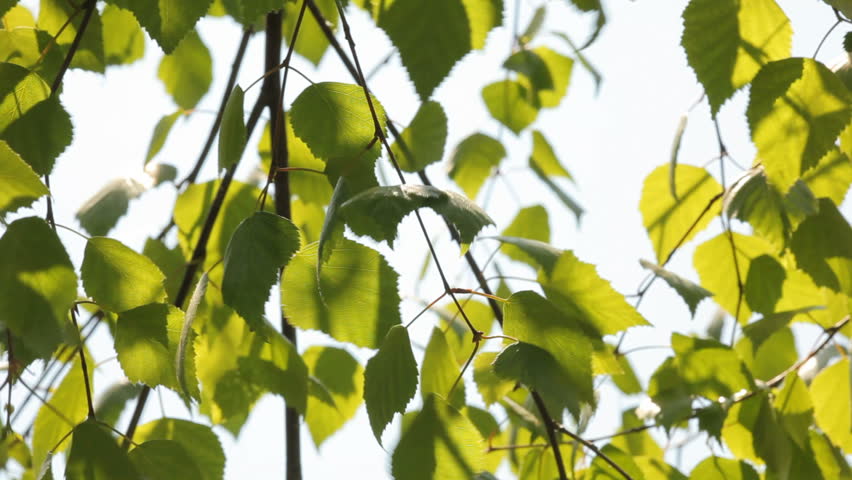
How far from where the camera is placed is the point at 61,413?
1.54 ft

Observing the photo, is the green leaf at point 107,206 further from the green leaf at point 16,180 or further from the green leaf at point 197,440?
the green leaf at point 16,180

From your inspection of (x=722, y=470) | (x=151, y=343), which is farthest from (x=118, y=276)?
(x=722, y=470)

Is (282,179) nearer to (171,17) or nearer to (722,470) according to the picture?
(171,17)

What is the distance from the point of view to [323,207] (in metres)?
0.69

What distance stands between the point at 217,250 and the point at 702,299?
322mm

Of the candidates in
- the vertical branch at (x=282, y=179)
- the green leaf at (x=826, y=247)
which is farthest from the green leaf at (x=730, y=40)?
the vertical branch at (x=282, y=179)

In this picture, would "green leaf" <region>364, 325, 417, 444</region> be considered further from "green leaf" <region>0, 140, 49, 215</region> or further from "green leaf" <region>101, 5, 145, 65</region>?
"green leaf" <region>101, 5, 145, 65</region>

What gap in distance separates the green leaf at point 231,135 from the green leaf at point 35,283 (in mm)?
70

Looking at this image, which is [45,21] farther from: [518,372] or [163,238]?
[518,372]

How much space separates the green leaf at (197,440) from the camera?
490 millimetres

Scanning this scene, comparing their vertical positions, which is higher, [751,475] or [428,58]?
[428,58]

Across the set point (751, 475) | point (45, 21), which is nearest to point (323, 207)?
point (45, 21)

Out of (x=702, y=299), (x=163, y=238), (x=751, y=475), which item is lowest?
(x=751, y=475)

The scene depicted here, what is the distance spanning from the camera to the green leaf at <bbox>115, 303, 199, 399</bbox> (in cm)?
36
